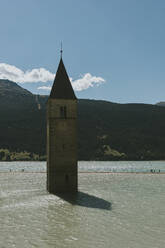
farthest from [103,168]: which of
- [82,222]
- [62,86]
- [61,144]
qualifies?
[82,222]

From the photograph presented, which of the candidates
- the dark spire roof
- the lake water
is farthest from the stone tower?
the lake water

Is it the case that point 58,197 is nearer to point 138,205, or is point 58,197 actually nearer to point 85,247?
point 138,205

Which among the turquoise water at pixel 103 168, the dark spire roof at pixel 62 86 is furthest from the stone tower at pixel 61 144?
the turquoise water at pixel 103 168

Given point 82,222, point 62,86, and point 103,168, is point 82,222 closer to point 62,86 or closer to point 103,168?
point 62,86

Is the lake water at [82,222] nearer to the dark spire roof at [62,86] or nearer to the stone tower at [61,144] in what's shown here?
the stone tower at [61,144]

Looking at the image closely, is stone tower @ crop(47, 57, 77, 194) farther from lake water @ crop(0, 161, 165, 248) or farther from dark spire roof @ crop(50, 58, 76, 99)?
lake water @ crop(0, 161, 165, 248)

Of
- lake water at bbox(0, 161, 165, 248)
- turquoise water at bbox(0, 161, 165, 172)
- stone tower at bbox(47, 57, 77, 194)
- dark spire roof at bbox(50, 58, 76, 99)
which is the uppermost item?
dark spire roof at bbox(50, 58, 76, 99)

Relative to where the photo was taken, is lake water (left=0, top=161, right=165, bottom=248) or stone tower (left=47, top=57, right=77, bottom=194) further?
stone tower (left=47, top=57, right=77, bottom=194)

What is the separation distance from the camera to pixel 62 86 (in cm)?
4275

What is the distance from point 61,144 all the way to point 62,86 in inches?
353

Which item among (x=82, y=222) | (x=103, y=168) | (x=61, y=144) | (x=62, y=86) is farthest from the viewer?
(x=103, y=168)

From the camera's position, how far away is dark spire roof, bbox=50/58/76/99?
41875 mm

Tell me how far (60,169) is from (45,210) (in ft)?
37.5

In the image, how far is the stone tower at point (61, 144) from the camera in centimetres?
4066
